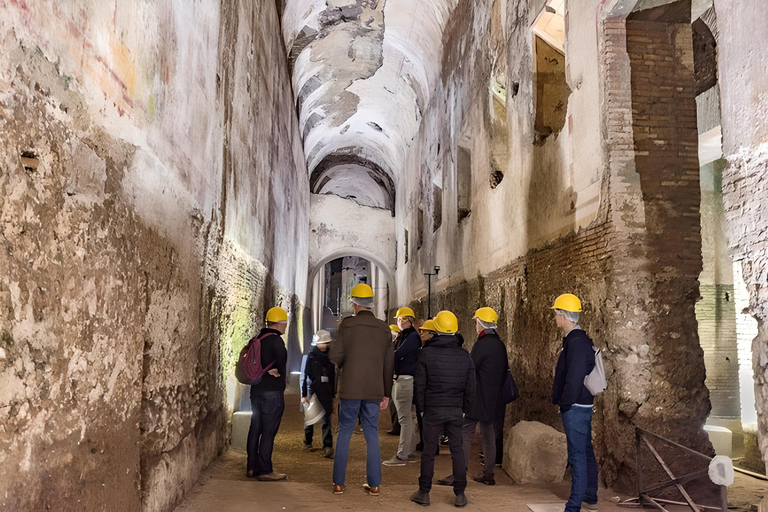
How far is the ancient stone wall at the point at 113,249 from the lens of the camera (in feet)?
7.34

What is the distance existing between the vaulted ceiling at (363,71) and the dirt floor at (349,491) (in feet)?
27.6

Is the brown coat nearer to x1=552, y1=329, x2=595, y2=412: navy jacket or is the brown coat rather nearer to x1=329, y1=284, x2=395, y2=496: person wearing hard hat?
x1=329, y1=284, x2=395, y2=496: person wearing hard hat

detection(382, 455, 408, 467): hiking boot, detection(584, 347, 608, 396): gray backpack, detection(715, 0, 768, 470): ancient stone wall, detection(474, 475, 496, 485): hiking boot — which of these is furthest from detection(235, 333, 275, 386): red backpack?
detection(715, 0, 768, 470): ancient stone wall

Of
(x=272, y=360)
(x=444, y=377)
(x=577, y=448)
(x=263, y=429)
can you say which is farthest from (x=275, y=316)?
(x=577, y=448)

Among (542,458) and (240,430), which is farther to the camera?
(240,430)

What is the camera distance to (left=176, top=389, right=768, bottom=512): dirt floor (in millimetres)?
4406

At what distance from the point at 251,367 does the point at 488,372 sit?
6.89 ft

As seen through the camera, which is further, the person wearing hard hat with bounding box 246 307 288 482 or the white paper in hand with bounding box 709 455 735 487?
the person wearing hard hat with bounding box 246 307 288 482

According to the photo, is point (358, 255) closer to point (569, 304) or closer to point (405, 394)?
point (405, 394)

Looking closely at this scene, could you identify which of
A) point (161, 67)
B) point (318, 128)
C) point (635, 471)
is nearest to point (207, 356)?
point (161, 67)

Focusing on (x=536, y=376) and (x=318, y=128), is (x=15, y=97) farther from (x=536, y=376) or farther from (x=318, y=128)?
(x=318, y=128)

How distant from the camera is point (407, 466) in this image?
6059 mm

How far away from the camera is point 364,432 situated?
462 cm

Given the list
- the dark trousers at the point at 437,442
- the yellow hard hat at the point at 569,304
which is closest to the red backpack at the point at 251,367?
the dark trousers at the point at 437,442
